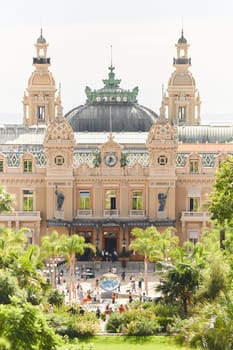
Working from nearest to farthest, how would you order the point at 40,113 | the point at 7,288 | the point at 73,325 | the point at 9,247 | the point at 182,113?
the point at 7,288 → the point at 73,325 → the point at 9,247 → the point at 40,113 → the point at 182,113

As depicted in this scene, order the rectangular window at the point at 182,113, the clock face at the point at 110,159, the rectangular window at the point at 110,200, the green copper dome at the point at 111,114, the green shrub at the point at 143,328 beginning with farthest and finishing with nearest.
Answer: the rectangular window at the point at 182,113, the green copper dome at the point at 111,114, the rectangular window at the point at 110,200, the clock face at the point at 110,159, the green shrub at the point at 143,328

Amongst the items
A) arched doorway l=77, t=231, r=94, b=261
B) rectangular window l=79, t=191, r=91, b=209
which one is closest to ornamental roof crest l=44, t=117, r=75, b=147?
rectangular window l=79, t=191, r=91, b=209

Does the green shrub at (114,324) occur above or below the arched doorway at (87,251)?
below

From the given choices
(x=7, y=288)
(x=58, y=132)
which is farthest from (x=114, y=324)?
(x=58, y=132)

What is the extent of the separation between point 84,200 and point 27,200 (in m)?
5.12

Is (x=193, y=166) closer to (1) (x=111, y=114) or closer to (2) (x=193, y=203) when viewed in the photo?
(2) (x=193, y=203)

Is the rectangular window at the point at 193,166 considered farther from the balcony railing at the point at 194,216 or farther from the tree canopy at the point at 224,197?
the tree canopy at the point at 224,197

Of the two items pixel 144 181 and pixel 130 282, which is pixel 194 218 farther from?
pixel 130 282

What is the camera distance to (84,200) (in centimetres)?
11106

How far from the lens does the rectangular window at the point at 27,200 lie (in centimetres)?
11106

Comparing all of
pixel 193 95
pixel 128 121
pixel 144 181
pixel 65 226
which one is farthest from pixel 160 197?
pixel 193 95

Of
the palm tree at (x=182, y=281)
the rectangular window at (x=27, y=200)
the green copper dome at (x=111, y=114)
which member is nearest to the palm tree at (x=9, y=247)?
the palm tree at (x=182, y=281)

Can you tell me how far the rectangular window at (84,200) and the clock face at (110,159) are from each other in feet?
10.6

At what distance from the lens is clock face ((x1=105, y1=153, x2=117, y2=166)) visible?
11050 centimetres
